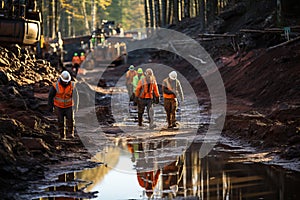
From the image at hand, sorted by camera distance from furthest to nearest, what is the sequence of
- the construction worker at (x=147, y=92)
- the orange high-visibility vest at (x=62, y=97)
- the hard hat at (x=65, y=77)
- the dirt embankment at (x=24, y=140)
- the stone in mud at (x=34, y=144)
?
the construction worker at (x=147, y=92)
the orange high-visibility vest at (x=62, y=97)
the hard hat at (x=65, y=77)
the stone in mud at (x=34, y=144)
the dirt embankment at (x=24, y=140)

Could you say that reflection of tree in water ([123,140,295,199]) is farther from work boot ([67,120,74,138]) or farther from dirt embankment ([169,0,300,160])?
work boot ([67,120,74,138])

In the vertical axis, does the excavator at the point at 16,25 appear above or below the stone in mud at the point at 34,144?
above

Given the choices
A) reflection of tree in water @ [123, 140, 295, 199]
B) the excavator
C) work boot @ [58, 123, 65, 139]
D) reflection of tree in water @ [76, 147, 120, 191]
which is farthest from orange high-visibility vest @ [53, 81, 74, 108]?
the excavator

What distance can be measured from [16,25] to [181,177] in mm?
15070

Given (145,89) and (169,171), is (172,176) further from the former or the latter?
(145,89)

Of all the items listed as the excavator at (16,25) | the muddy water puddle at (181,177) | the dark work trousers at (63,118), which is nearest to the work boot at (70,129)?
the dark work trousers at (63,118)

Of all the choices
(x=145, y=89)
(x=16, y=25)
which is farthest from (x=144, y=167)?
(x=16, y=25)

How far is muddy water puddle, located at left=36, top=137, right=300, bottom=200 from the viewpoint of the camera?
9336 millimetres

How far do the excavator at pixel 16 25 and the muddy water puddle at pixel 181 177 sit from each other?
11.6 meters

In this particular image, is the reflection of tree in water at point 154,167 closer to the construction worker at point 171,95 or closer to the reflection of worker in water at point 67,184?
the reflection of worker in water at point 67,184

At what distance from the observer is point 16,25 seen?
2402 cm

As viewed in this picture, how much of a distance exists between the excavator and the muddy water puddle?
456 inches

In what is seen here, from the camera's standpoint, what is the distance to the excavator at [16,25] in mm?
24000

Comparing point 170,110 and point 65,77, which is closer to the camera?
point 65,77
